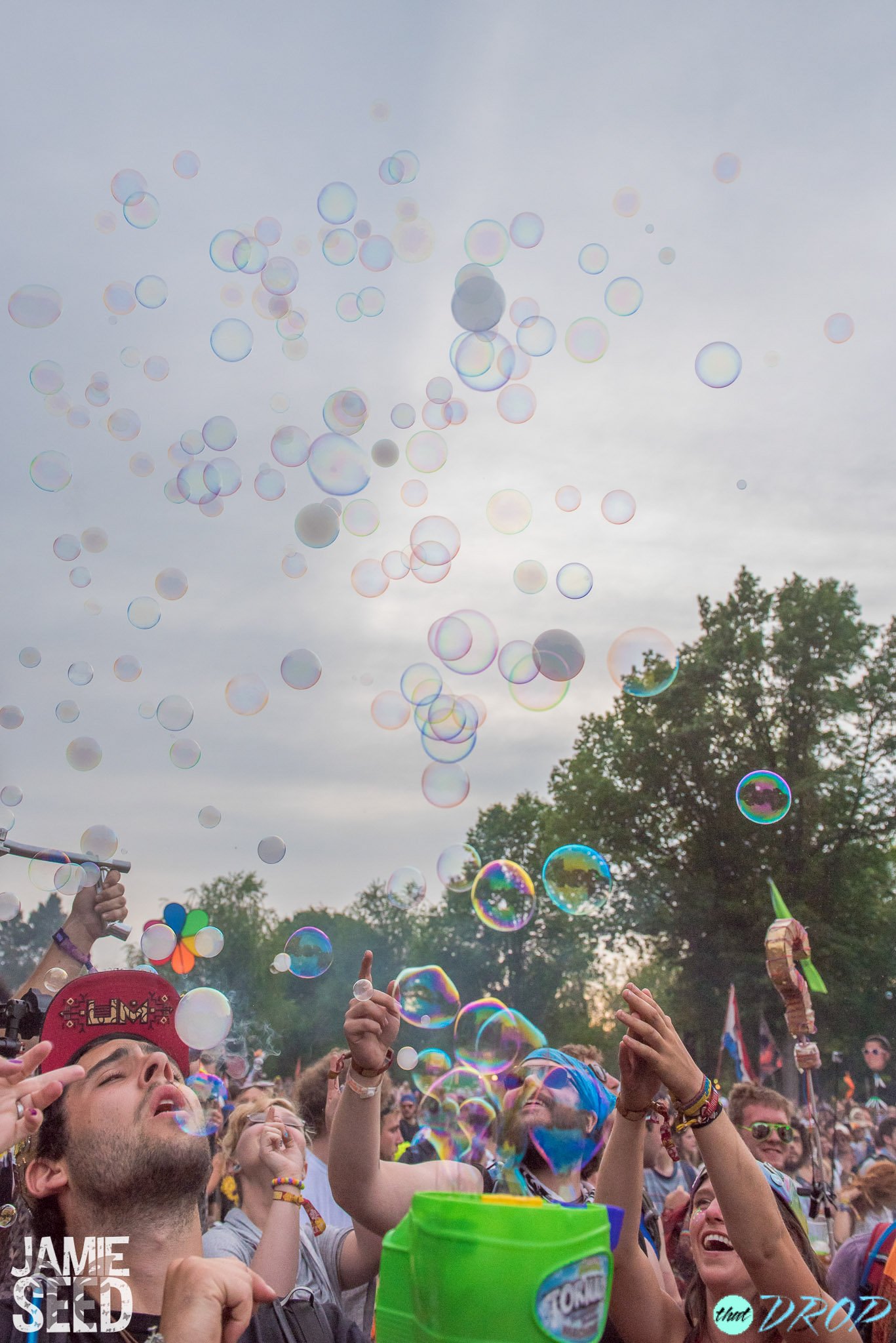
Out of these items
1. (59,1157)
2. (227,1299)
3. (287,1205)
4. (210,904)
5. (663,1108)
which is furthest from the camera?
(210,904)

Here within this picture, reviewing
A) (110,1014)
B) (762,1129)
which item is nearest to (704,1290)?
(110,1014)

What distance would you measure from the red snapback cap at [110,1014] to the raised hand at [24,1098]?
0.63 m

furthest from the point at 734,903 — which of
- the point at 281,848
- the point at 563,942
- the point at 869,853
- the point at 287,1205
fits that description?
the point at 287,1205

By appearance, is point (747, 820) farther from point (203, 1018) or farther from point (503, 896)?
point (203, 1018)

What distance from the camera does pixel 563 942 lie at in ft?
96.2

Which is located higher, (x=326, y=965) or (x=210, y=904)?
(x=210, y=904)

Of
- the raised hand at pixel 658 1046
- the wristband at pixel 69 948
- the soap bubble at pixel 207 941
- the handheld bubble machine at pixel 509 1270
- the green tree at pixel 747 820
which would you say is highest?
the green tree at pixel 747 820

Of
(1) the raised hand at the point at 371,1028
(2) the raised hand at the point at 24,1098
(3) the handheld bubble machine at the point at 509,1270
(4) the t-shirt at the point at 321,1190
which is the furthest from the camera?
(4) the t-shirt at the point at 321,1190

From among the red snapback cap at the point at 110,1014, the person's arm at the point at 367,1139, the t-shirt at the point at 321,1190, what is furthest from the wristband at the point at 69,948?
the person's arm at the point at 367,1139

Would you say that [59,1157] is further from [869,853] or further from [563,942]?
[563,942]

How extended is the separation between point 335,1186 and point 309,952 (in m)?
4.64

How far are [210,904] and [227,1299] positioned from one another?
154ft

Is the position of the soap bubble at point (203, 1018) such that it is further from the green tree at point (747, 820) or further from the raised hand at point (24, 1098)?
the green tree at point (747, 820)

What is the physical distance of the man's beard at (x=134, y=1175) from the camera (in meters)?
2.17
